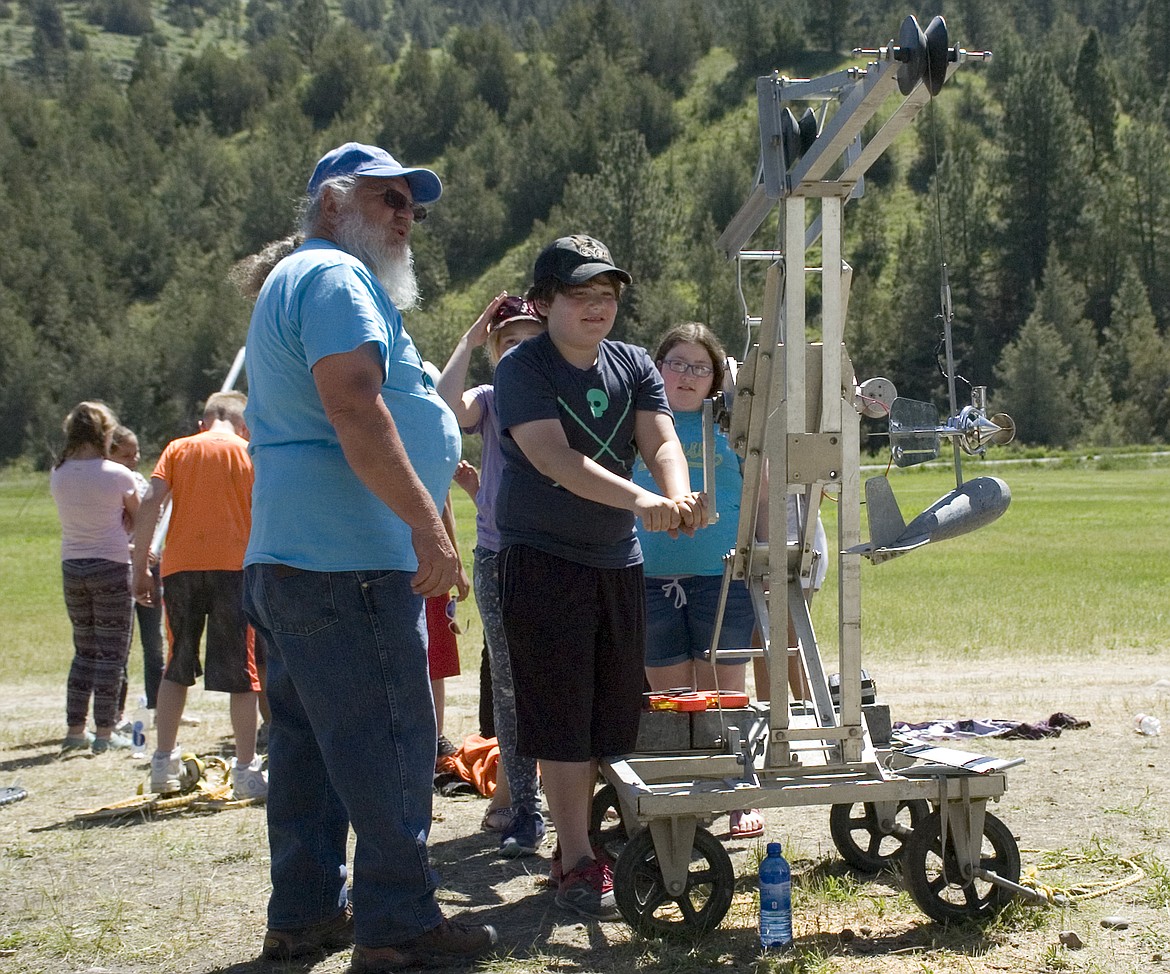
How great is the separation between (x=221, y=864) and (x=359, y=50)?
530 ft

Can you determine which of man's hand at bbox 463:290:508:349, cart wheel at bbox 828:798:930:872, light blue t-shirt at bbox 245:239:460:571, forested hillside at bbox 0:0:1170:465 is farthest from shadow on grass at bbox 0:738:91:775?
forested hillside at bbox 0:0:1170:465

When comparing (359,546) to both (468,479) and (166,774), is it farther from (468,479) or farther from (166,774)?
(166,774)

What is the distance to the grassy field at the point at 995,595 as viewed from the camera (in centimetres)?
1096

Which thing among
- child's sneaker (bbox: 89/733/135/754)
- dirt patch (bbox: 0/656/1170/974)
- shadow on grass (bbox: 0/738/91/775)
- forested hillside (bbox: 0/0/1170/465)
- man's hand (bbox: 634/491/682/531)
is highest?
forested hillside (bbox: 0/0/1170/465)

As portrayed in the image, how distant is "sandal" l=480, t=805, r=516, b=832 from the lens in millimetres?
5543

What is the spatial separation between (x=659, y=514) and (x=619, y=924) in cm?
129

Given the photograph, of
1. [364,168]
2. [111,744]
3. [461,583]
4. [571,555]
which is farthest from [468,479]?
[111,744]

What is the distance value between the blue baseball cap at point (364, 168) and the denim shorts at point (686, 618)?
220cm

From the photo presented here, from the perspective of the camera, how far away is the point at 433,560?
11.8ft

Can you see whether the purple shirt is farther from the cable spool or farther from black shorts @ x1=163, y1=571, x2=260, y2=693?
the cable spool

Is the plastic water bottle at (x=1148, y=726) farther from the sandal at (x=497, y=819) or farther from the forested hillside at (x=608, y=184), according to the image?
the forested hillside at (x=608, y=184)

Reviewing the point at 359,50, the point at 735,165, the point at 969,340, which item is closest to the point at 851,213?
the point at 735,165

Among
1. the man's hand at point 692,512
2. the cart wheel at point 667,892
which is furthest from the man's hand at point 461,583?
the cart wheel at point 667,892

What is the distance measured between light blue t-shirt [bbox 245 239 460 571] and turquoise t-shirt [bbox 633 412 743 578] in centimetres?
184
